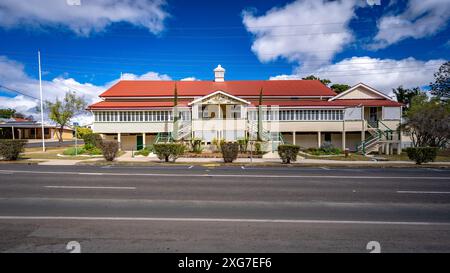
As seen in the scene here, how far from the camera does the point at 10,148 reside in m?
19.5

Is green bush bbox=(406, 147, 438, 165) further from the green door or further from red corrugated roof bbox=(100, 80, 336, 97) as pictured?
the green door

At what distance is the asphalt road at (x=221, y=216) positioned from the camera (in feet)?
14.7

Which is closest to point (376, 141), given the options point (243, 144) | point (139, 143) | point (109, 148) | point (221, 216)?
point (243, 144)

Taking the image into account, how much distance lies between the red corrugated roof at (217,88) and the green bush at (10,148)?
44.7 feet

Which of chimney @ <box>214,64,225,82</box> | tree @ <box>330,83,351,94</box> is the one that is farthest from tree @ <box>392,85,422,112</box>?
chimney @ <box>214,64,225,82</box>

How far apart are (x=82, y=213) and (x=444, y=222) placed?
8.76m

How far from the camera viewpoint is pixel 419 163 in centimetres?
1838

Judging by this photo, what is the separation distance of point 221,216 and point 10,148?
2144 cm

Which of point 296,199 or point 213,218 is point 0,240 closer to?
point 213,218

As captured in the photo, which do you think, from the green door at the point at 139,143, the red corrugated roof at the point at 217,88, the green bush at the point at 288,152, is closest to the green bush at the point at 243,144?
the green bush at the point at 288,152

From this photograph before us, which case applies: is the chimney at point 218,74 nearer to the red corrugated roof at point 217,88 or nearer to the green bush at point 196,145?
the red corrugated roof at point 217,88

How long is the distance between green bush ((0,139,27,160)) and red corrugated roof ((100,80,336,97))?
537 inches

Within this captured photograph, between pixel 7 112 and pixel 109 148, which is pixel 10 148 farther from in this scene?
pixel 7 112
